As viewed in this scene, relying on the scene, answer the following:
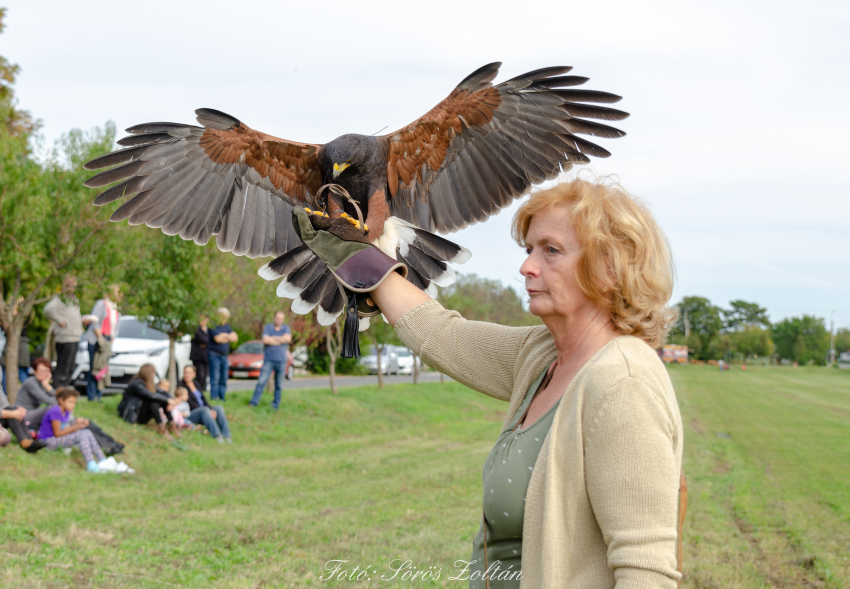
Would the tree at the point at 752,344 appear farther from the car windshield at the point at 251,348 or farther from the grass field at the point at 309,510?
the grass field at the point at 309,510

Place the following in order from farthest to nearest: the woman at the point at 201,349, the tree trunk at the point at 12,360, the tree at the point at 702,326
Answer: the tree at the point at 702,326
the woman at the point at 201,349
the tree trunk at the point at 12,360

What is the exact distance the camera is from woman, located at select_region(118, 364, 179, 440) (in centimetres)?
874

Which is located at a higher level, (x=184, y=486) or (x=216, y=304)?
(x=216, y=304)

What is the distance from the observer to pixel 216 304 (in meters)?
10.9

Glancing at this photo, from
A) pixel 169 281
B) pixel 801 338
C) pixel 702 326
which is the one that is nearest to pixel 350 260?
pixel 169 281

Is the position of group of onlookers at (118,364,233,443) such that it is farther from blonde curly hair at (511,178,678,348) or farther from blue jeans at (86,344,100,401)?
blonde curly hair at (511,178,678,348)

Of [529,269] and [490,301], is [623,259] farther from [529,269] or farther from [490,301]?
[490,301]

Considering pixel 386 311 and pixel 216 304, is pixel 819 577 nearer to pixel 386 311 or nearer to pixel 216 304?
pixel 386 311

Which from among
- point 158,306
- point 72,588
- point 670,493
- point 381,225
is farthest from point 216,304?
point 670,493

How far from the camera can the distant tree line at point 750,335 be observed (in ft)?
251

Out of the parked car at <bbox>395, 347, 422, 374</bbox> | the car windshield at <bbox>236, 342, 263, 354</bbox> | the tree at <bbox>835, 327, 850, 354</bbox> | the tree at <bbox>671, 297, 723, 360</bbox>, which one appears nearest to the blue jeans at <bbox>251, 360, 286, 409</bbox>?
→ the car windshield at <bbox>236, 342, 263, 354</bbox>

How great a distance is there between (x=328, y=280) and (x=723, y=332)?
93.2 meters

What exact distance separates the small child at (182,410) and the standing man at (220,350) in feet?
4.49

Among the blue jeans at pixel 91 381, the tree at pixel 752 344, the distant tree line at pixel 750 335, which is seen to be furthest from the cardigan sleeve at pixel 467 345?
the tree at pixel 752 344
